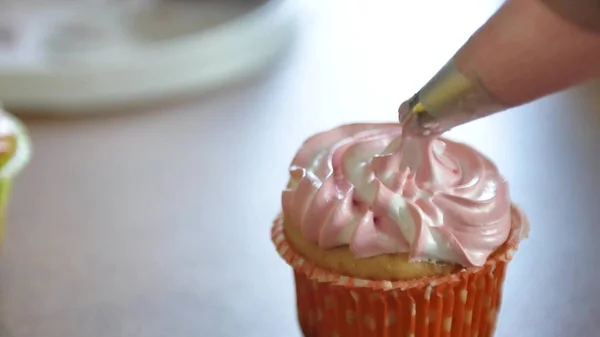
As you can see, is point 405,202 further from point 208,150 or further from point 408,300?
point 208,150

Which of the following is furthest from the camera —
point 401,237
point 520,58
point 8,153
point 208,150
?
point 208,150

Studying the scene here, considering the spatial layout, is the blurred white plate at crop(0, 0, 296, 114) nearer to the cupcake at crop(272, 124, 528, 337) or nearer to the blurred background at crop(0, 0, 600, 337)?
the blurred background at crop(0, 0, 600, 337)

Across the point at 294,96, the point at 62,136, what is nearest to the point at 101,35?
the point at 62,136

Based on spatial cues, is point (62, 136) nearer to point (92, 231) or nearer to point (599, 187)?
point (92, 231)

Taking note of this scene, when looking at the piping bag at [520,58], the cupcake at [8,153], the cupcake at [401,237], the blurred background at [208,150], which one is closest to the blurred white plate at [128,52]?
the blurred background at [208,150]

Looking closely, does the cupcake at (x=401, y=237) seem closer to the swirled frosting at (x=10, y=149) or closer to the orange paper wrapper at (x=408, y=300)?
the orange paper wrapper at (x=408, y=300)

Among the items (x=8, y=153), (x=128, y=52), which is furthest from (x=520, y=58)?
(x=128, y=52)
